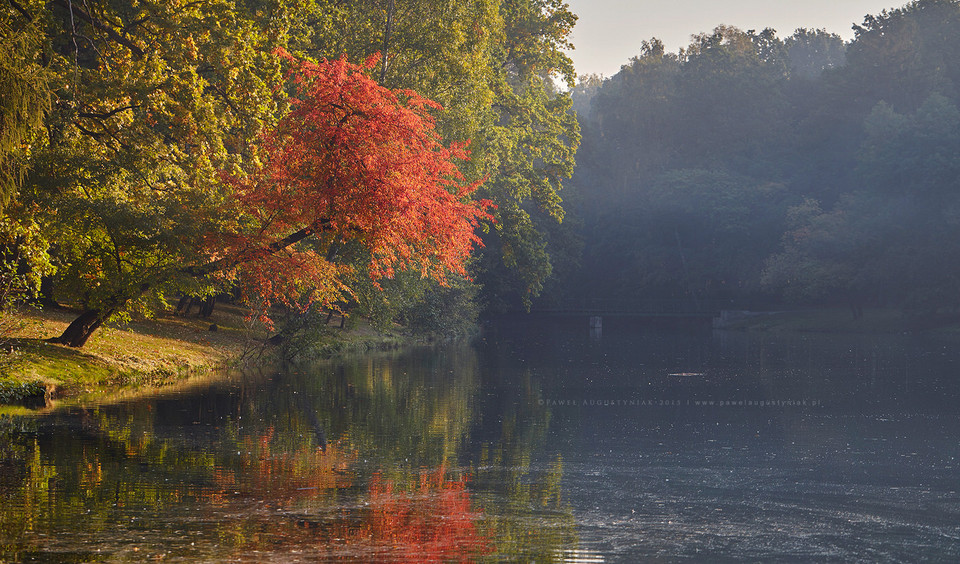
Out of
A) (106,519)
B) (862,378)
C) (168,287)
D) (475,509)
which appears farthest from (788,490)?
(862,378)

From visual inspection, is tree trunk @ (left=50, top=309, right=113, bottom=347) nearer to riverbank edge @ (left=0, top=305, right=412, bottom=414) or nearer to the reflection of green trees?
riverbank edge @ (left=0, top=305, right=412, bottom=414)

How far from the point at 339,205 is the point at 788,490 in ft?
43.9

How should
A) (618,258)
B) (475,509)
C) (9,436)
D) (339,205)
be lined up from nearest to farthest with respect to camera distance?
(475,509), (9,436), (339,205), (618,258)

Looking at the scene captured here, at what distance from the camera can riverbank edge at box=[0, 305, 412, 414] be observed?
19422 millimetres

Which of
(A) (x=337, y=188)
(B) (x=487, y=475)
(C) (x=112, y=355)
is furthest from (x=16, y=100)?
(C) (x=112, y=355)

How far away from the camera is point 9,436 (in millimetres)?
14281

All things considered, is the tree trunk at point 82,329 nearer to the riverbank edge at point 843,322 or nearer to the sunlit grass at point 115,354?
the sunlit grass at point 115,354

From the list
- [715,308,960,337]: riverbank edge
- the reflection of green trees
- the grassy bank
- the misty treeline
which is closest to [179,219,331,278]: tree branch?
the reflection of green trees

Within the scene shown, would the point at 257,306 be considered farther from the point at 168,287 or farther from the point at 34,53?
the point at 34,53

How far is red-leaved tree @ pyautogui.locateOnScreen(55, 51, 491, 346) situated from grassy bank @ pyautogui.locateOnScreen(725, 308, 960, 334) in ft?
147

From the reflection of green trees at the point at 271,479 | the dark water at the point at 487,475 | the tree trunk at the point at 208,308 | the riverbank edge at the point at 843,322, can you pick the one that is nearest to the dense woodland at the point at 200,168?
the dark water at the point at 487,475

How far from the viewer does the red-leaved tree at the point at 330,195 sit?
22.5 metres

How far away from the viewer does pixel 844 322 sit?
66.8 meters

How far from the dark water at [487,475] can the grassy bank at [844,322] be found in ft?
134
